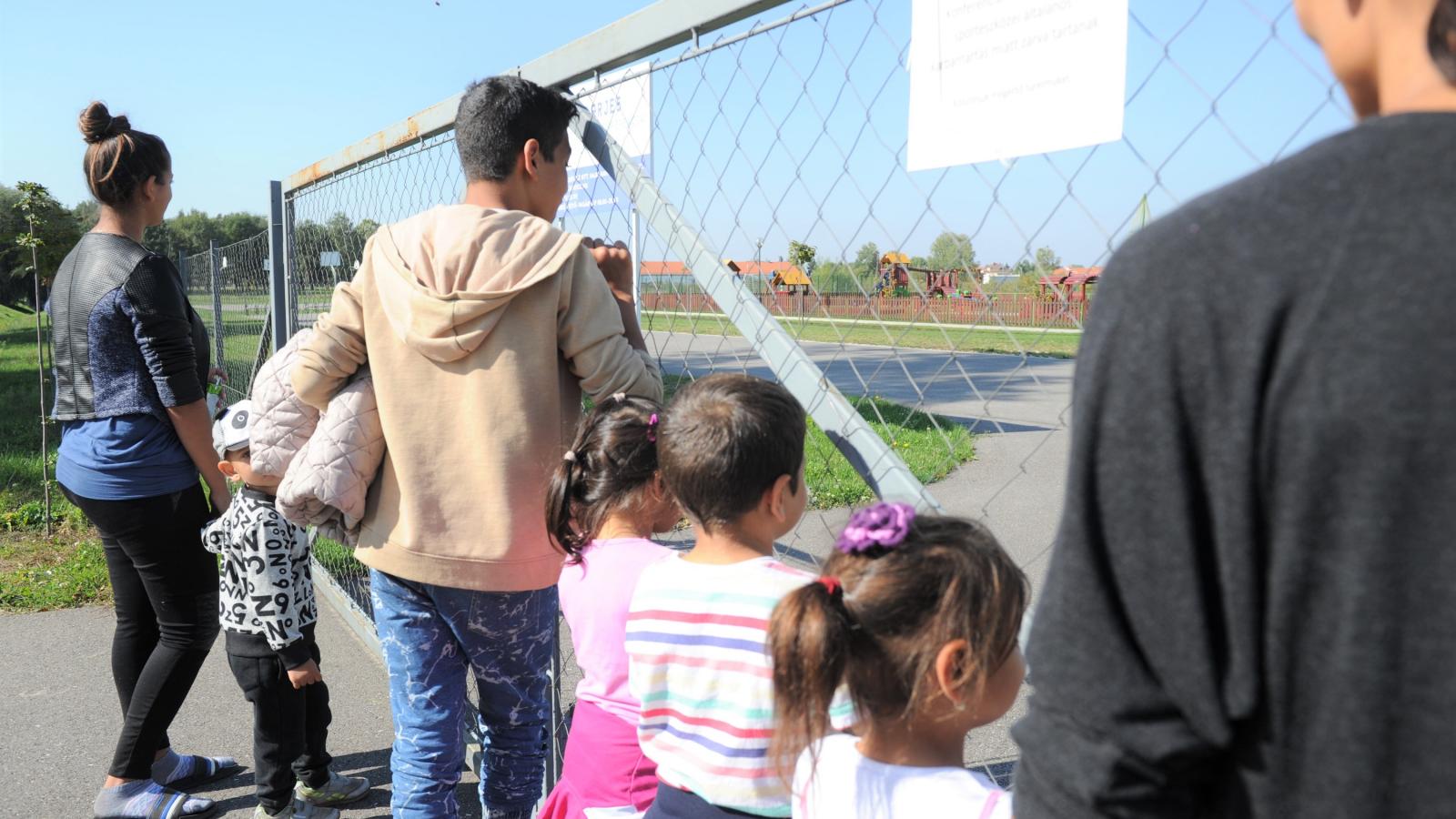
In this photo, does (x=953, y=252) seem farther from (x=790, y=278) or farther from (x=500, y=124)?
(x=500, y=124)

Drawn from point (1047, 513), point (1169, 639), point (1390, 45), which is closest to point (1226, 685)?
point (1169, 639)

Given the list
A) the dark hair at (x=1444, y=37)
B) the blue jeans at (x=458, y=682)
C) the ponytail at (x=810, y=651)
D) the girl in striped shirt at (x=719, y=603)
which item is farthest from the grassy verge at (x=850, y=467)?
the dark hair at (x=1444, y=37)

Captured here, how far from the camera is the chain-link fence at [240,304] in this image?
6469 millimetres

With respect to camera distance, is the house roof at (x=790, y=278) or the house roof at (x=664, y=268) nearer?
the house roof at (x=790, y=278)

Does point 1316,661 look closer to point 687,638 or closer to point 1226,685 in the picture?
point 1226,685

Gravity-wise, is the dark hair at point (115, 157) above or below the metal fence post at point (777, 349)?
above

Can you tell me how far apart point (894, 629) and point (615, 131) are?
5.17 feet

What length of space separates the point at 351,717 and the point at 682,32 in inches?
118

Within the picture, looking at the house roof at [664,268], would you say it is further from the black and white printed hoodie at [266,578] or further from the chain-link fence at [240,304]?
the chain-link fence at [240,304]

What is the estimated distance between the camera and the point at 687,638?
1.63m

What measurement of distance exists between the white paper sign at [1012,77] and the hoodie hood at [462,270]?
2.45 feet

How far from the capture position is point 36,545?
261 inches

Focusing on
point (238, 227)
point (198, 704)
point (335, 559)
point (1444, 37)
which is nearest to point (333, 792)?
point (198, 704)

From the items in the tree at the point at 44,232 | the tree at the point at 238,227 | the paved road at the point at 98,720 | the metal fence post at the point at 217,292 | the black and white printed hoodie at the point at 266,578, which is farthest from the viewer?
the tree at the point at 238,227
